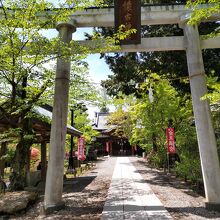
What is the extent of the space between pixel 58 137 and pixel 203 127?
13.7 feet

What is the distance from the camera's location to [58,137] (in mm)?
7547

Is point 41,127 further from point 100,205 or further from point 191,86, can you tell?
point 191,86

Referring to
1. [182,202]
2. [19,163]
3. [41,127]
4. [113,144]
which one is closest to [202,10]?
[182,202]

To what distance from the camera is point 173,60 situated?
11516 millimetres

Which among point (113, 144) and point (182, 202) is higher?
point (113, 144)

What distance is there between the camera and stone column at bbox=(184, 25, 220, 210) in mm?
7140

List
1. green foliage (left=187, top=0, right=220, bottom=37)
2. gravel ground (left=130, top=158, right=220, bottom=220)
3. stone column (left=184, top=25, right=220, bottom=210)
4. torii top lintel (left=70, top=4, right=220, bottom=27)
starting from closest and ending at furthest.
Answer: green foliage (left=187, top=0, right=220, bottom=37), gravel ground (left=130, top=158, right=220, bottom=220), stone column (left=184, top=25, right=220, bottom=210), torii top lintel (left=70, top=4, right=220, bottom=27)

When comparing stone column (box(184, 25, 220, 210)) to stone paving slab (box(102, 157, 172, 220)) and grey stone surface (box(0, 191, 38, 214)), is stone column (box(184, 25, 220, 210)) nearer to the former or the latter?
stone paving slab (box(102, 157, 172, 220))

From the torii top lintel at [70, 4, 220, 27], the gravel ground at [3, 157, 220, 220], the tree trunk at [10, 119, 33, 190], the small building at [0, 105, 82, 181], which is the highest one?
the torii top lintel at [70, 4, 220, 27]

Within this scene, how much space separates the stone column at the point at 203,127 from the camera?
7.14m

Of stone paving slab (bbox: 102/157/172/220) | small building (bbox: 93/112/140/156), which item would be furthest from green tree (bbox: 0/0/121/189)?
small building (bbox: 93/112/140/156)

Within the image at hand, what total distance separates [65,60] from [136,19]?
2555 mm

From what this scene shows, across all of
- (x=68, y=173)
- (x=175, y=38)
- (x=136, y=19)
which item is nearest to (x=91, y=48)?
(x=136, y=19)

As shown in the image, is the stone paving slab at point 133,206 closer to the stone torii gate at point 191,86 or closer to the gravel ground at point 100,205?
the gravel ground at point 100,205
